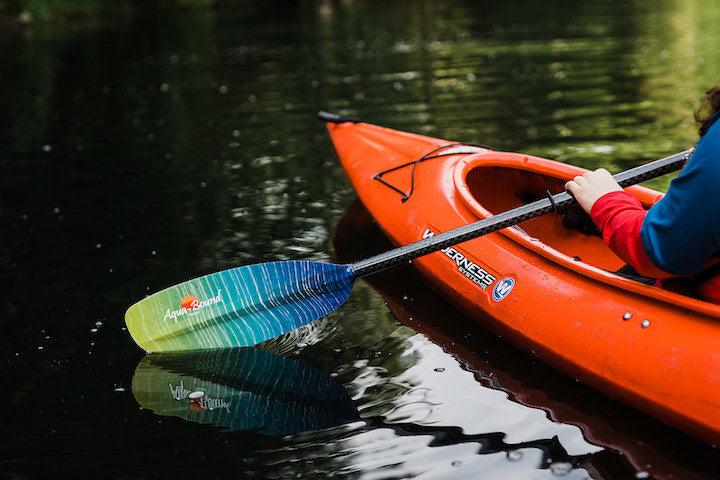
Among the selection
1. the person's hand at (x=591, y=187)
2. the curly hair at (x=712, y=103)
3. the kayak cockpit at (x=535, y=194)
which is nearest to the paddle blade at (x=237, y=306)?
the kayak cockpit at (x=535, y=194)

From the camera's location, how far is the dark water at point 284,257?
110 inches

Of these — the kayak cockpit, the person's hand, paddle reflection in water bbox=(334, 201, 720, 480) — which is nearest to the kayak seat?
the kayak cockpit

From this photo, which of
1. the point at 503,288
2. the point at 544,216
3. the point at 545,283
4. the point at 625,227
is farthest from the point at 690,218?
the point at 544,216

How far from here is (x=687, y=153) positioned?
326 centimetres

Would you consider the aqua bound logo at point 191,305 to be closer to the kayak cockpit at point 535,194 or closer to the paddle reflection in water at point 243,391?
the paddle reflection in water at point 243,391

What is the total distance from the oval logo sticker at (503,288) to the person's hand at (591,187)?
0.57 metres

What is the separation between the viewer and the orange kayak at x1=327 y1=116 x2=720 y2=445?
266 cm

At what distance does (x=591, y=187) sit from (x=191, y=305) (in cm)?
184

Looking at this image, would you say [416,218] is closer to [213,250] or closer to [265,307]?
[265,307]

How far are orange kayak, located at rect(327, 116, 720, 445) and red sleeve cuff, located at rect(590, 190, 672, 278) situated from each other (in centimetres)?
22

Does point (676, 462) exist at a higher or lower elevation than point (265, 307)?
lower

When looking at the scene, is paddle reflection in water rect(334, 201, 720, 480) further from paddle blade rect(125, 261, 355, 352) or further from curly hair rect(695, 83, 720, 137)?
curly hair rect(695, 83, 720, 137)

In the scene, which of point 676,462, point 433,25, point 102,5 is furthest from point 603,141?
point 102,5

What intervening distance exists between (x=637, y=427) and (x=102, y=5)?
24158mm
